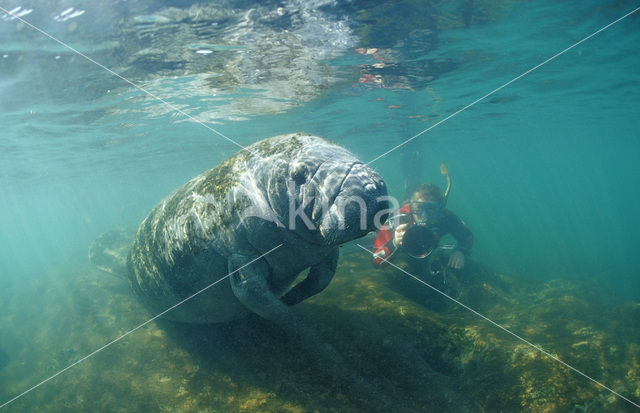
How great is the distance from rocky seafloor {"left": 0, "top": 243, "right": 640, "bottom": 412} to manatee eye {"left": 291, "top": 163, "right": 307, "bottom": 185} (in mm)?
2095

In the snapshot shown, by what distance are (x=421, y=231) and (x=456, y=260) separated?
1631 millimetres

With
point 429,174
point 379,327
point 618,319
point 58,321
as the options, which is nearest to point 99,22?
point 58,321

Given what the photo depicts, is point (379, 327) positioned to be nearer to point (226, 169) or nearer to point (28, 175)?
point (226, 169)

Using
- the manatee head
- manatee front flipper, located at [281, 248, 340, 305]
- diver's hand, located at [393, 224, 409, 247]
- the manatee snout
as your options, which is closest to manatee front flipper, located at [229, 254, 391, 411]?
manatee front flipper, located at [281, 248, 340, 305]

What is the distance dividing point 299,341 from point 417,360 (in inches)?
55.4

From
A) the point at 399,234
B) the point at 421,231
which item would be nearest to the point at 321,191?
the point at 399,234

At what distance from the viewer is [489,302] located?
848cm

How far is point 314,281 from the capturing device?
3936 millimetres

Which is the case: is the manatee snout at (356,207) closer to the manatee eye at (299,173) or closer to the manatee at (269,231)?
the manatee at (269,231)

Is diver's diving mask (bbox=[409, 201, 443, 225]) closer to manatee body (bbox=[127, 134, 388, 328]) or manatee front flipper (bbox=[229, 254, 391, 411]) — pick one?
manatee body (bbox=[127, 134, 388, 328])

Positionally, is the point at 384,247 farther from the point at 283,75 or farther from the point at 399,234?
the point at 283,75

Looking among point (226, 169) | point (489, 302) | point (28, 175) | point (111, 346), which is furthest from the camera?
point (28, 175)

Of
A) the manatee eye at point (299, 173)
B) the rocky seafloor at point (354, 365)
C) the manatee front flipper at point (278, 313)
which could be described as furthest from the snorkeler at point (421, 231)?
the manatee eye at point (299, 173)

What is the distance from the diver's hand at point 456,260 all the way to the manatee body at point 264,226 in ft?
19.2
